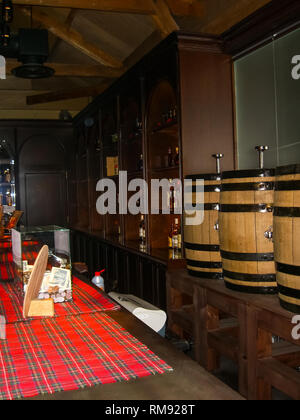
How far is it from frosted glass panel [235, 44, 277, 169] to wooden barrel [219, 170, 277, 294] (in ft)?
2.93

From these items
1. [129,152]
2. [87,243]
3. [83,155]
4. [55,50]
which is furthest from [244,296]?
[55,50]

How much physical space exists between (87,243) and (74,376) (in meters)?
6.31

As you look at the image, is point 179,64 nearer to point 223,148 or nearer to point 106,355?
point 223,148

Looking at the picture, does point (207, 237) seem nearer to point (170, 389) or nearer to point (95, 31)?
point (170, 389)

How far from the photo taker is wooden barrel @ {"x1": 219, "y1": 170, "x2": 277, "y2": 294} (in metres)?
2.71

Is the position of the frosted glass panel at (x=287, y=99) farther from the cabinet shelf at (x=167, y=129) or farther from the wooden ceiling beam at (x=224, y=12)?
the cabinet shelf at (x=167, y=129)

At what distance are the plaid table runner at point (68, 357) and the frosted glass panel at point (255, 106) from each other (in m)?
2.43

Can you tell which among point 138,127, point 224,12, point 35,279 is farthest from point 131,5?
point 35,279

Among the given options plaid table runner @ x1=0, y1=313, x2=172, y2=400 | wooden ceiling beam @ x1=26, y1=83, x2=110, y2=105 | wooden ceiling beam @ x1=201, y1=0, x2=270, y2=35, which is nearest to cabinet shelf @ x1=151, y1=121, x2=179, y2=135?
wooden ceiling beam @ x1=201, y1=0, x2=270, y2=35

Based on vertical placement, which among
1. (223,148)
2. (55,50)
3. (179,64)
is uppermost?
(55,50)

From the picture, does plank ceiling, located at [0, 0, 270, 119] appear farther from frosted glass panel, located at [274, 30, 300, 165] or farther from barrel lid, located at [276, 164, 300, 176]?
barrel lid, located at [276, 164, 300, 176]

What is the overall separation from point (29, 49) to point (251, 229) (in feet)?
15.7

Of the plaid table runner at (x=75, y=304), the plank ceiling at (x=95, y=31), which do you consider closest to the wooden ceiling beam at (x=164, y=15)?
the plank ceiling at (x=95, y=31)

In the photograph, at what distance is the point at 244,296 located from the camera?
9.00 ft
